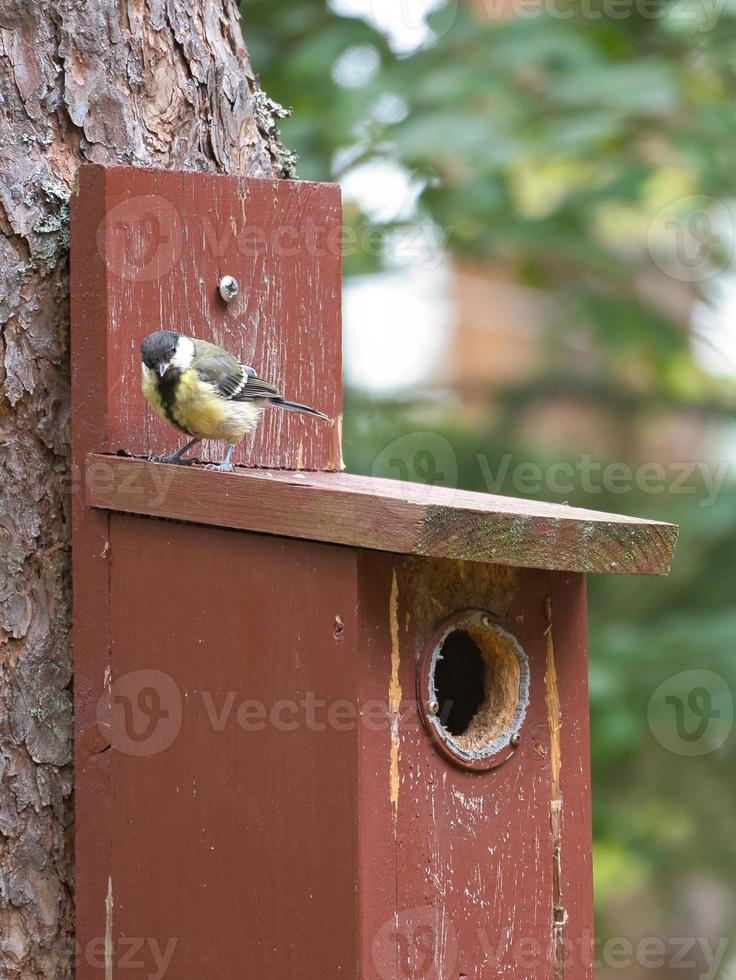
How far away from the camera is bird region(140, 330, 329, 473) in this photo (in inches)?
99.0

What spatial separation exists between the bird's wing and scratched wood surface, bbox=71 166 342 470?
4cm

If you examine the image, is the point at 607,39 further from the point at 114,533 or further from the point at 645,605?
the point at 114,533

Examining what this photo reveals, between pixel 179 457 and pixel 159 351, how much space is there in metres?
0.26

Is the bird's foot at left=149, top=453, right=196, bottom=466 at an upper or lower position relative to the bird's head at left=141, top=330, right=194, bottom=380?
lower

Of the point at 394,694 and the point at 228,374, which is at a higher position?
the point at 228,374

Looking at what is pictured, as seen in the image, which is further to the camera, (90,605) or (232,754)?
(90,605)

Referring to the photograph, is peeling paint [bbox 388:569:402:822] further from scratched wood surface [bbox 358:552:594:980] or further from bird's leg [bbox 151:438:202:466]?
bird's leg [bbox 151:438:202:466]

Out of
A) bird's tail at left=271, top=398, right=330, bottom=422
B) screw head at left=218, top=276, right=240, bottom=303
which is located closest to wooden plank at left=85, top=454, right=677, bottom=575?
bird's tail at left=271, top=398, right=330, bottom=422

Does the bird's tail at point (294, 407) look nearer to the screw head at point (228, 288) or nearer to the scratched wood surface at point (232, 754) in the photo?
the screw head at point (228, 288)

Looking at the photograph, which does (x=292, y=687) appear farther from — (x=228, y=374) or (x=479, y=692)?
(x=228, y=374)

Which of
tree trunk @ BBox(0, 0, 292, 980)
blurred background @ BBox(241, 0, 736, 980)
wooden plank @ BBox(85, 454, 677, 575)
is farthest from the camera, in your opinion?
blurred background @ BBox(241, 0, 736, 980)

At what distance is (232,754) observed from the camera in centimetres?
234

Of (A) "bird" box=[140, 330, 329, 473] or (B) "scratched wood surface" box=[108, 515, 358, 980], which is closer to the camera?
(B) "scratched wood surface" box=[108, 515, 358, 980]

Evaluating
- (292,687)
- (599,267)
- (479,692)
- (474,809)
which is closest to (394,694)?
(292,687)
